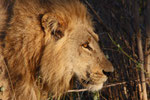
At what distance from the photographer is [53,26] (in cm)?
322

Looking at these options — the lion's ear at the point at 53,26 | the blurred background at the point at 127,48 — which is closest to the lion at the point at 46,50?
the lion's ear at the point at 53,26

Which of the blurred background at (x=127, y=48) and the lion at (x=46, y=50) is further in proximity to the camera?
the blurred background at (x=127, y=48)

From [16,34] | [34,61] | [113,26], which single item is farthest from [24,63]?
[113,26]

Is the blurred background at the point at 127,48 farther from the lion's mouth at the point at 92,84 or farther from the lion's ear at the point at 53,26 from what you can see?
the lion's ear at the point at 53,26

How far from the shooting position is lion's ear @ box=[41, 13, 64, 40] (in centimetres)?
316

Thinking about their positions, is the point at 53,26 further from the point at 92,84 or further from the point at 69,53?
the point at 92,84

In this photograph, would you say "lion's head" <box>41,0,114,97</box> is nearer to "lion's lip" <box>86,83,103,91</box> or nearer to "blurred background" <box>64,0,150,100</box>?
"lion's lip" <box>86,83,103,91</box>

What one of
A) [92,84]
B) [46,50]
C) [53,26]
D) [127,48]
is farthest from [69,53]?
[127,48]

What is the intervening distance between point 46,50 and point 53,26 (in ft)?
1.08

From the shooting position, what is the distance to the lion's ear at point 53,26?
10.4 ft

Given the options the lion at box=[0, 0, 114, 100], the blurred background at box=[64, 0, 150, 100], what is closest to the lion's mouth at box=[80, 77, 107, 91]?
the lion at box=[0, 0, 114, 100]

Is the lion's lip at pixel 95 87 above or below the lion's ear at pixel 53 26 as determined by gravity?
below

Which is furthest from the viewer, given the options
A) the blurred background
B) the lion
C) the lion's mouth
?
the blurred background

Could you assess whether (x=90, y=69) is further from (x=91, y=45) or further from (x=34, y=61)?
(x=34, y=61)
